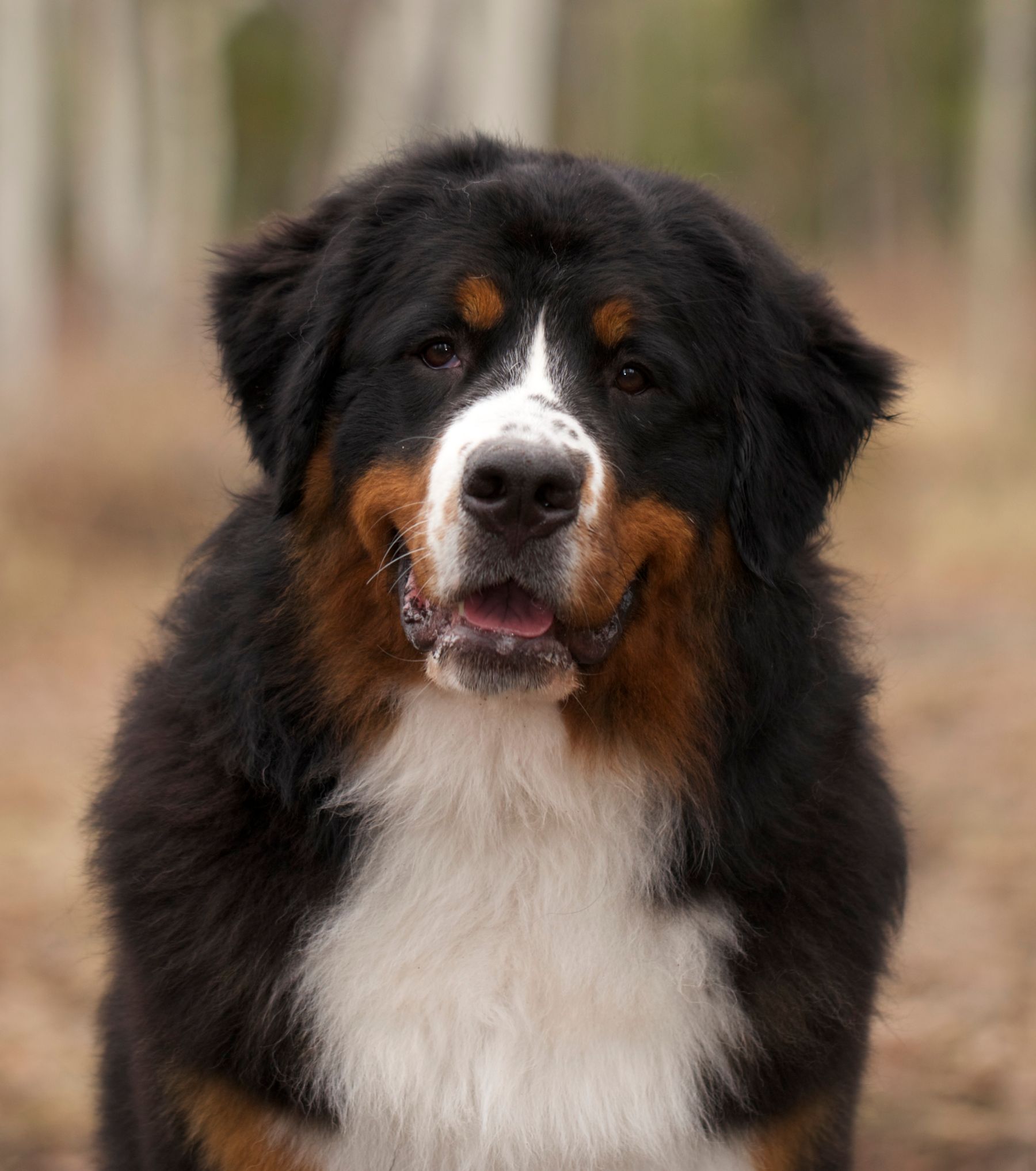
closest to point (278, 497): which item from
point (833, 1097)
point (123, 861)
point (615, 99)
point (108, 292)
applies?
point (123, 861)

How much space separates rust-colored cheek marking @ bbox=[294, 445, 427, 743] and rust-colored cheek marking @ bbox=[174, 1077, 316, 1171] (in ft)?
2.64

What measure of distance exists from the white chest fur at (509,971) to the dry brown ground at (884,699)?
949mm

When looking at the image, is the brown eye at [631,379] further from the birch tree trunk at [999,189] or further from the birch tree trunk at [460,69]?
the birch tree trunk at [999,189]

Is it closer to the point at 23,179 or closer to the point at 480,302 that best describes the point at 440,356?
the point at 480,302

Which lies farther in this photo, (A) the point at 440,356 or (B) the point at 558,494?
(A) the point at 440,356

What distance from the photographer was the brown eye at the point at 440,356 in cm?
331

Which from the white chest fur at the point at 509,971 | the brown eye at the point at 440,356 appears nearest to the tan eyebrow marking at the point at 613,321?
the brown eye at the point at 440,356

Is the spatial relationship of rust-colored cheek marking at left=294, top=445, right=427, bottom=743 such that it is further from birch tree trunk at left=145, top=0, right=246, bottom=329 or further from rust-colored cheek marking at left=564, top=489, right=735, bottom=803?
birch tree trunk at left=145, top=0, right=246, bottom=329

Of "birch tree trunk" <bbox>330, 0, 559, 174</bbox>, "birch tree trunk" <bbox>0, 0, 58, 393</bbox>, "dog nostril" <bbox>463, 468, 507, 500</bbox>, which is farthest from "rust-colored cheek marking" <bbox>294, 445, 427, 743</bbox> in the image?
"birch tree trunk" <bbox>0, 0, 58, 393</bbox>

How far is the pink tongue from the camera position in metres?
3.14

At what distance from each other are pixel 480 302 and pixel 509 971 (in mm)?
1471

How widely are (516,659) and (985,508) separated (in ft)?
35.1

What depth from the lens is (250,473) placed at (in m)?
4.00

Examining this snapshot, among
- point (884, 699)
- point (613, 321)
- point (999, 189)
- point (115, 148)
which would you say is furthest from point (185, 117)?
point (613, 321)
